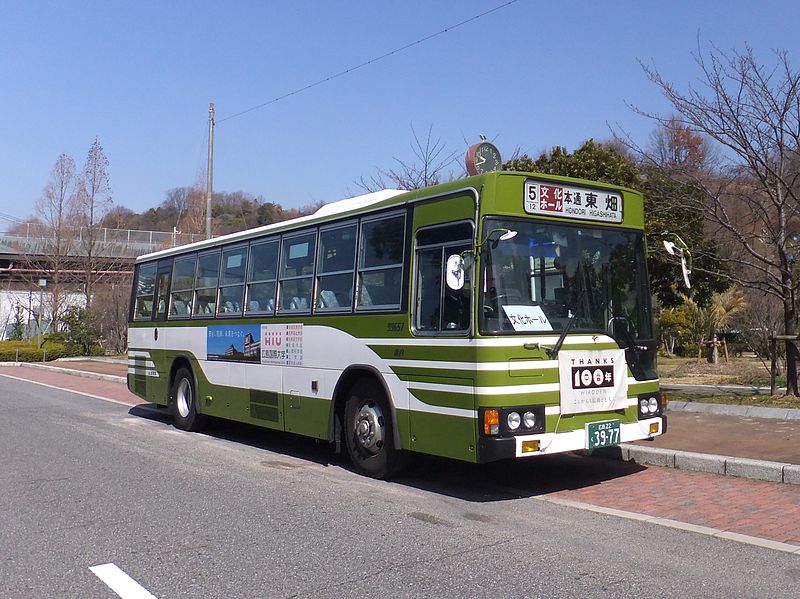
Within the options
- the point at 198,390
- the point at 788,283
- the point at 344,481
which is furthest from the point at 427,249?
the point at 788,283

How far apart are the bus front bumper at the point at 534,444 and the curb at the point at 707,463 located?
1.15 m

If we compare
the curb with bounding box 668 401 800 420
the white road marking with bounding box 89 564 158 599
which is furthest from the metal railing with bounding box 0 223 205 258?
the white road marking with bounding box 89 564 158 599

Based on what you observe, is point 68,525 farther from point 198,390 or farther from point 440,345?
point 198,390

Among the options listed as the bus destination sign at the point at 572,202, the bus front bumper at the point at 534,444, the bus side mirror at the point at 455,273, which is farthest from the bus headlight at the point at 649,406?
the bus side mirror at the point at 455,273

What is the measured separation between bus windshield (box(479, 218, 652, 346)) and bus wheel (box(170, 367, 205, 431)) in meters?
6.96

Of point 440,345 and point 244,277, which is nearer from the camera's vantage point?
point 440,345

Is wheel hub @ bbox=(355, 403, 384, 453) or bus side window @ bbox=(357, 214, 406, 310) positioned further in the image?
wheel hub @ bbox=(355, 403, 384, 453)

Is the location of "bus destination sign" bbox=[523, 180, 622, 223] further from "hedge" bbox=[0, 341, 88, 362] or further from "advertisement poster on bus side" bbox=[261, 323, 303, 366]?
"hedge" bbox=[0, 341, 88, 362]

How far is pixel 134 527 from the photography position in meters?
6.40

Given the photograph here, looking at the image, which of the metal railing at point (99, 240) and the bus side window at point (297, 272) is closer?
the bus side window at point (297, 272)

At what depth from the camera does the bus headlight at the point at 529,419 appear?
697 cm

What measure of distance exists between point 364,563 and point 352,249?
4.25 m

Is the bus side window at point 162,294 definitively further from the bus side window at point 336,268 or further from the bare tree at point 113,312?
the bare tree at point 113,312

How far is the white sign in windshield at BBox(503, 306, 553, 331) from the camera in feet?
23.2
